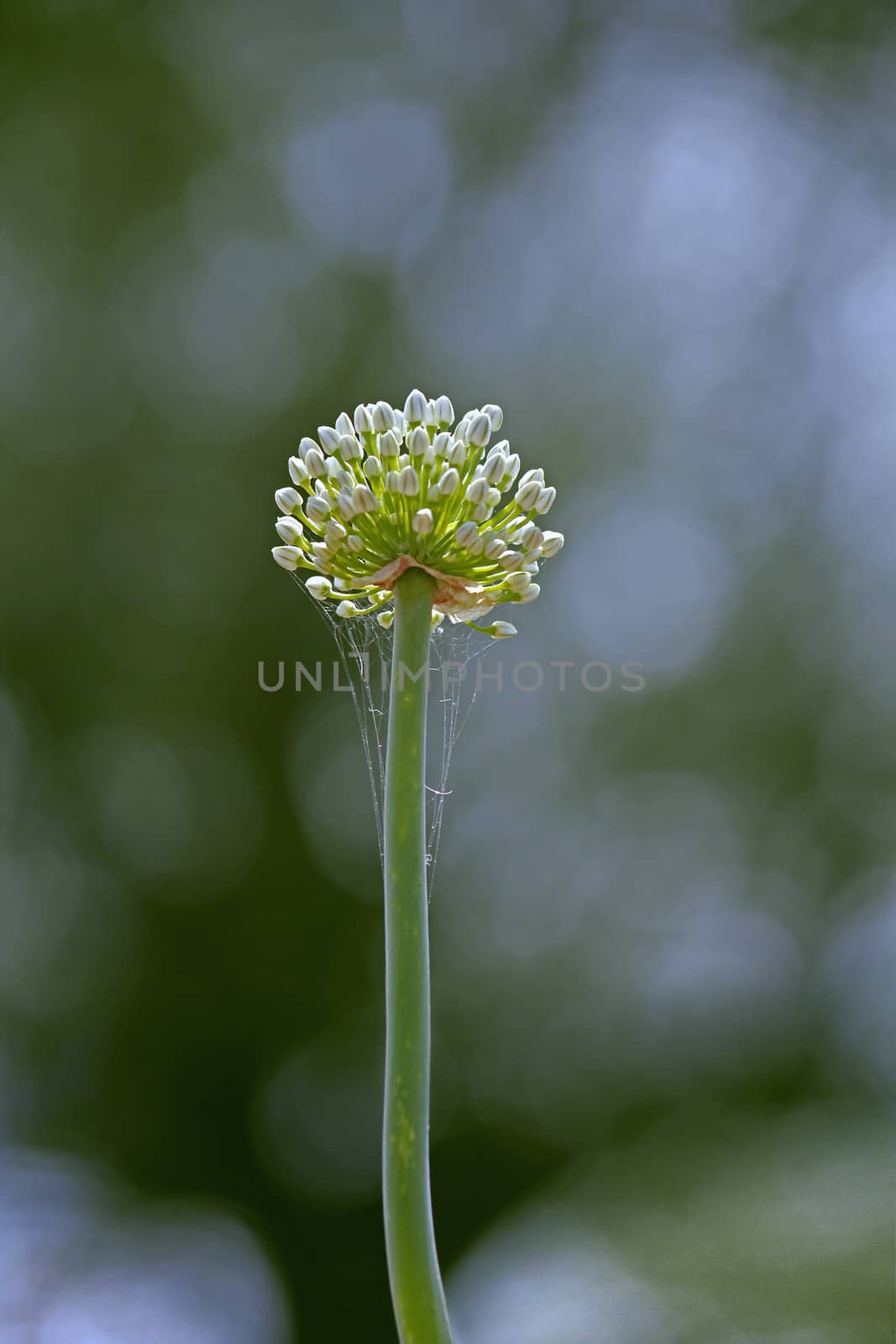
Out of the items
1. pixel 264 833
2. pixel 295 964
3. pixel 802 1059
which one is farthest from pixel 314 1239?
pixel 802 1059

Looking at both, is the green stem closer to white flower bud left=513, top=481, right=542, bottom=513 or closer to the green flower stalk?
the green flower stalk

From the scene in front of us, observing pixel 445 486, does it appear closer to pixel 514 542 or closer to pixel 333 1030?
pixel 514 542

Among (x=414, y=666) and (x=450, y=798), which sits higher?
(x=450, y=798)

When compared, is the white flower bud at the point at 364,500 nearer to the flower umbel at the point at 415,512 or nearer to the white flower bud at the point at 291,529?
the flower umbel at the point at 415,512

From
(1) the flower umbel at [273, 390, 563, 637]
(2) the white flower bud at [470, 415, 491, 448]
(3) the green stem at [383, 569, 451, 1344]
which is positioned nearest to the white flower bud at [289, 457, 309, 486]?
(1) the flower umbel at [273, 390, 563, 637]

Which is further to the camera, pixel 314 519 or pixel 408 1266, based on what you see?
pixel 314 519

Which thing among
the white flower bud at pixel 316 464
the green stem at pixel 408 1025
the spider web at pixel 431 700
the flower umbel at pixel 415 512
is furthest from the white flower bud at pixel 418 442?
the spider web at pixel 431 700

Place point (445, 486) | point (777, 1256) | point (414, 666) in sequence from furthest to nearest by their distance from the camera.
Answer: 1. point (777, 1256)
2. point (445, 486)
3. point (414, 666)
